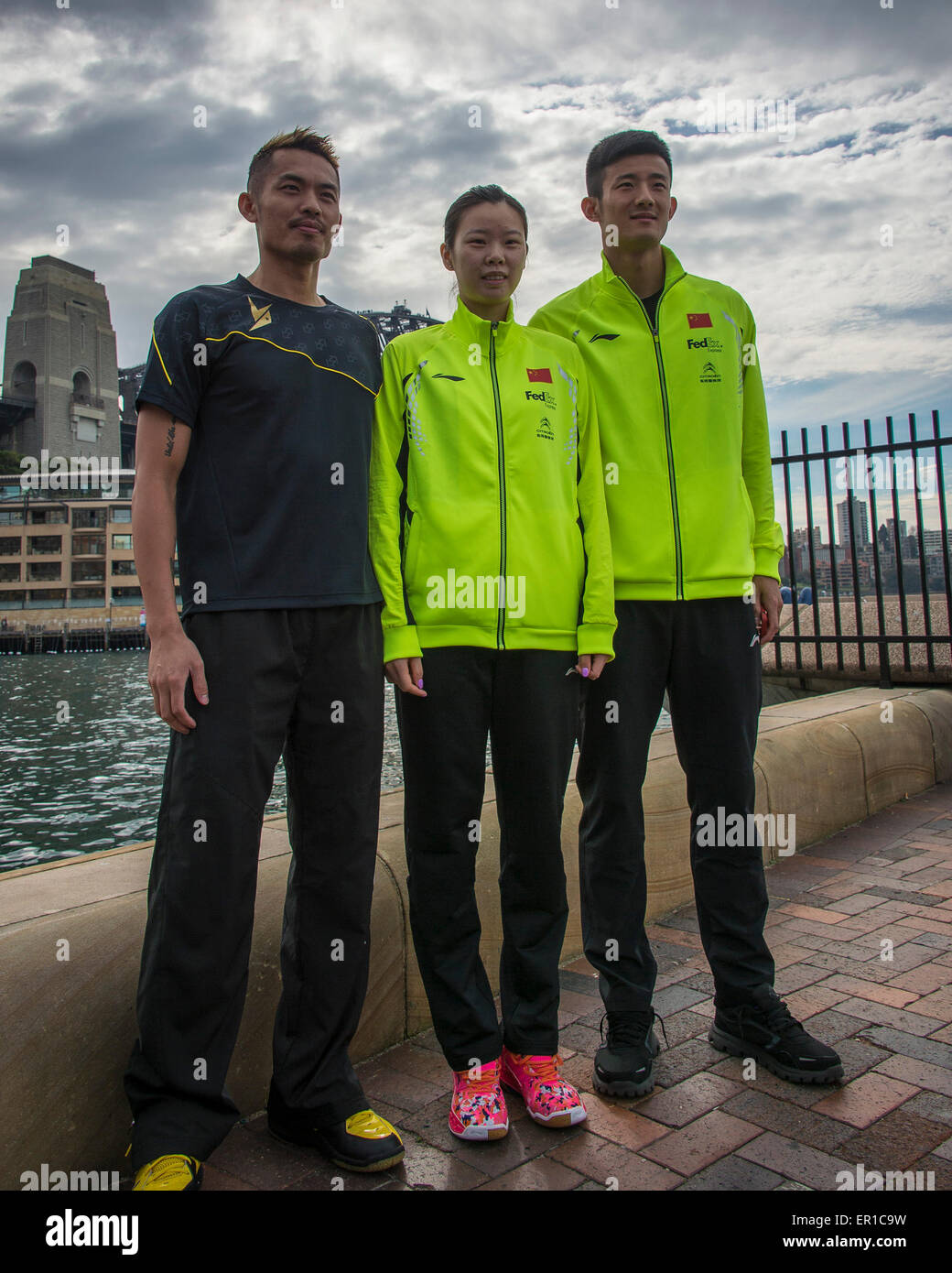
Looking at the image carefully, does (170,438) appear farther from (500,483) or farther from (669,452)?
(669,452)

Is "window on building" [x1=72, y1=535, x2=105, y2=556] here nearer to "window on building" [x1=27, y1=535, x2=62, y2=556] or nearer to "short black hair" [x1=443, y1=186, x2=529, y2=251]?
"window on building" [x1=27, y1=535, x2=62, y2=556]

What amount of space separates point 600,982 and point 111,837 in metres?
7.48

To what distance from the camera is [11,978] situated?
1.82 metres

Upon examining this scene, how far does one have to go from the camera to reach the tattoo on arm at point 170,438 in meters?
2.00

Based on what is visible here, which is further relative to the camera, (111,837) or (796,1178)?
(111,837)

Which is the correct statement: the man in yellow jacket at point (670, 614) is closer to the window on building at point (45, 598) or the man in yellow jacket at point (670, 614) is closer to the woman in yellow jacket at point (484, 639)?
the woman in yellow jacket at point (484, 639)

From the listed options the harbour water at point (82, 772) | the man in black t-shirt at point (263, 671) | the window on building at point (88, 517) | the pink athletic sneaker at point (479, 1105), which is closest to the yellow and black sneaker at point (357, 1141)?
the man in black t-shirt at point (263, 671)

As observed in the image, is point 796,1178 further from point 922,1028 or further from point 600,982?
point 922,1028

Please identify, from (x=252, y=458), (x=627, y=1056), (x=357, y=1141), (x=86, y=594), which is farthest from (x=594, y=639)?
(x=86, y=594)

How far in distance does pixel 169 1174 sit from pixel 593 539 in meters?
1.70

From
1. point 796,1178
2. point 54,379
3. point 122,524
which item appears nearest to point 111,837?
point 796,1178

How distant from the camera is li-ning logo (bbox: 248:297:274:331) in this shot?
2.10 meters

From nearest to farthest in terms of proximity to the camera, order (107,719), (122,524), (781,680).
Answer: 1. (781,680)
2. (107,719)
3. (122,524)

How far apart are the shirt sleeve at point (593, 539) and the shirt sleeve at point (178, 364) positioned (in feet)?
3.27
